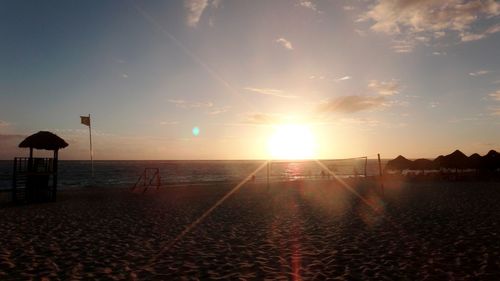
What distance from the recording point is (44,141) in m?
18.8

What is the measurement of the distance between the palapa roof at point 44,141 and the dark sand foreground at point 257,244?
4.10 metres

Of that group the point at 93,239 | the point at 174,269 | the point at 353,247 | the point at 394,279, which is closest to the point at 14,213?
the point at 93,239

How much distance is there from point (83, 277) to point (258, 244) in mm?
4046

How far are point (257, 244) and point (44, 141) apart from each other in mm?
14316

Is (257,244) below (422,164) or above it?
below

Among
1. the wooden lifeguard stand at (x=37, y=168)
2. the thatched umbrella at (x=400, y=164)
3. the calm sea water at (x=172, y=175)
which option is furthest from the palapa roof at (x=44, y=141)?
the thatched umbrella at (x=400, y=164)

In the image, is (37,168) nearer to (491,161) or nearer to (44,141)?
(44,141)

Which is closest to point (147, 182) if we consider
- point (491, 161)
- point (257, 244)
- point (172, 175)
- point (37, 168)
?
point (37, 168)

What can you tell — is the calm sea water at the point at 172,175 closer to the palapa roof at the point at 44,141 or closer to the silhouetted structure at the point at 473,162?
the silhouetted structure at the point at 473,162

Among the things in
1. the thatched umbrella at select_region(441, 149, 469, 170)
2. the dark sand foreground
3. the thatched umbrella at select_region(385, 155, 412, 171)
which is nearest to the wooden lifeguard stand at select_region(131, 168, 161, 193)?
the dark sand foreground

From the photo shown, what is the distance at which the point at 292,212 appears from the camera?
15.2m

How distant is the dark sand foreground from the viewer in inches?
265

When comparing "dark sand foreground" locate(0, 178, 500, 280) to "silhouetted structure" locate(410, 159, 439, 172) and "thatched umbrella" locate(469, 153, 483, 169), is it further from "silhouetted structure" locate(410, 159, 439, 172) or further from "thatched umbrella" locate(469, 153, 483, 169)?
"silhouetted structure" locate(410, 159, 439, 172)

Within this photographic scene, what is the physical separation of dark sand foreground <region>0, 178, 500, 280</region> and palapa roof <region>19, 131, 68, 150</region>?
4.10 metres
